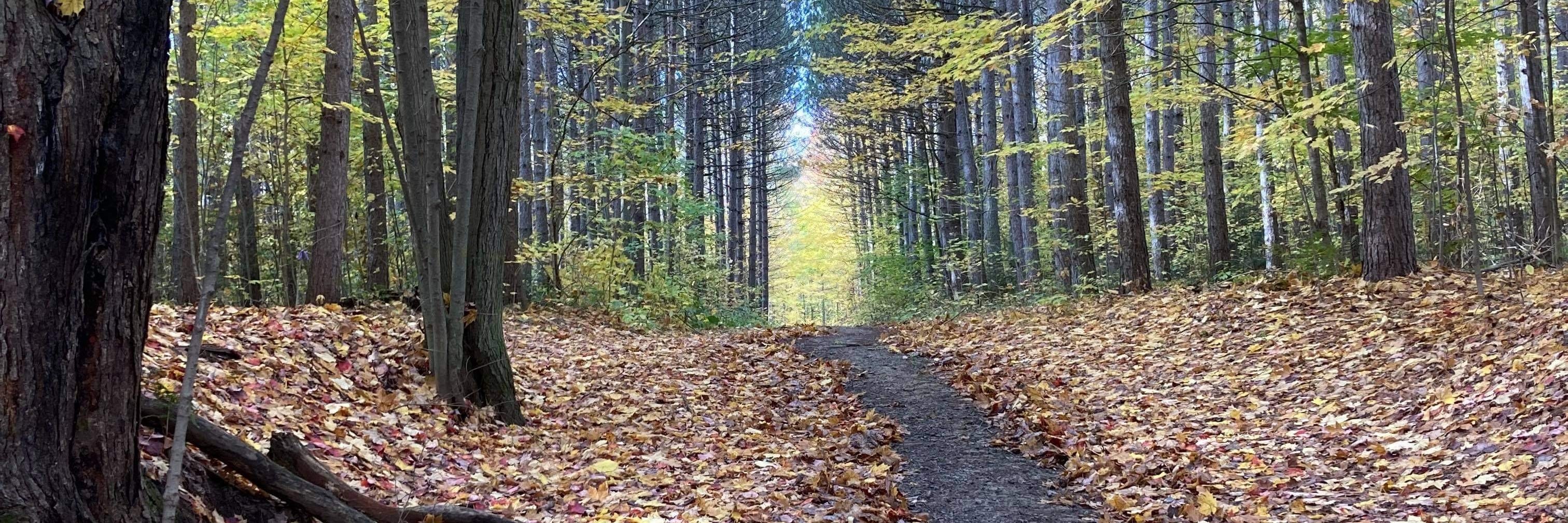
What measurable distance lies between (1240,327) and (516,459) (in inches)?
262

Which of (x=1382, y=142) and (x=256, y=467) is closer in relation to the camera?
(x=256, y=467)

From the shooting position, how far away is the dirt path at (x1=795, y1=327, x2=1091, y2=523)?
5172 millimetres

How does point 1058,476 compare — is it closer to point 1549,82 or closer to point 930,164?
point 1549,82

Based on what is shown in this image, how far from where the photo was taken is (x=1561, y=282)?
24.1 feet

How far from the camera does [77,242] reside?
2445 millimetres

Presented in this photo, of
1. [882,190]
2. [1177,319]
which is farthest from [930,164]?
[1177,319]

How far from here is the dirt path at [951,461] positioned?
5.17 metres

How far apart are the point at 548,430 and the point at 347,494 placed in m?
2.83

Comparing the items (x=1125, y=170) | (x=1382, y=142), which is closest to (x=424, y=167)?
(x=1382, y=142)

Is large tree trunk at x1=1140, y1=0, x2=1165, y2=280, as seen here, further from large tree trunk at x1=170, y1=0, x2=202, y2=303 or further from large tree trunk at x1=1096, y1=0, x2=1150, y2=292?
large tree trunk at x1=170, y1=0, x2=202, y2=303

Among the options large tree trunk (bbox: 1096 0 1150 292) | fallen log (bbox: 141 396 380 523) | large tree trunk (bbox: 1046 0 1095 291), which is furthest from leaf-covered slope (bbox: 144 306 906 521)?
large tree trunk (bbox: 1046 0 1095 291)

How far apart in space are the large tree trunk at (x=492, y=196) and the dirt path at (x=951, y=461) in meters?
2.87

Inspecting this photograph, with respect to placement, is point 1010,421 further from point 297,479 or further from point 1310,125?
point 1310,125

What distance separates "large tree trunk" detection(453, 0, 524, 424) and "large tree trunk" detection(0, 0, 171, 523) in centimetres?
390
